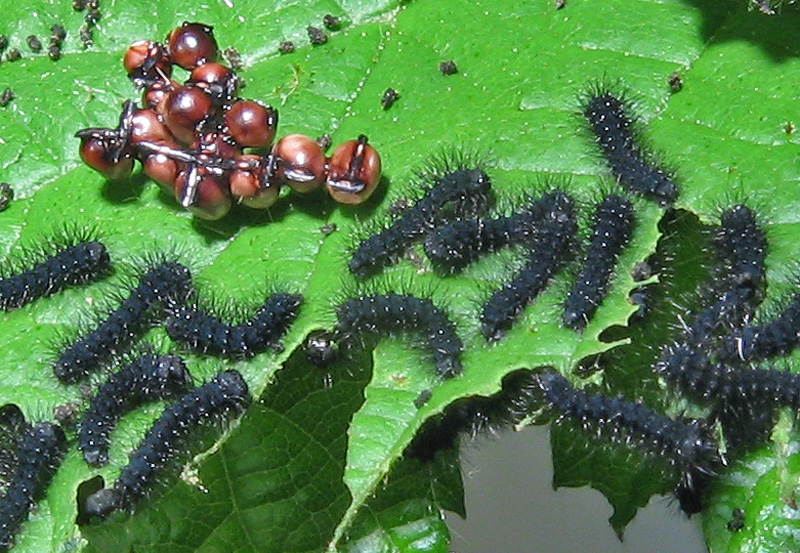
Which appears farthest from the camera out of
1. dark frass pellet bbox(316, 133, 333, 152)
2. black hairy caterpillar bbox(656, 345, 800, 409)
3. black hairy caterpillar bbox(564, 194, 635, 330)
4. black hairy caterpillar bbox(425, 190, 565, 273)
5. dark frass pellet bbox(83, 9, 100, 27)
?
dark frass pellet bbox(83, 9, 100, 27)

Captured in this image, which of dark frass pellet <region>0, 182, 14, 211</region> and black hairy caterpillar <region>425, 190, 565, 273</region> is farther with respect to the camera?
dark frass pellet <region>0, 182, 14, 211</region>

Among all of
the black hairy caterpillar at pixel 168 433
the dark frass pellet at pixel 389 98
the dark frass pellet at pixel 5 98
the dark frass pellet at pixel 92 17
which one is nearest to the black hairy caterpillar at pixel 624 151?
the dark frass pellet at pixel 389 98

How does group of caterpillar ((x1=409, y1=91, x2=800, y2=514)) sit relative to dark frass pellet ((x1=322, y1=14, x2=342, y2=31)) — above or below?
below

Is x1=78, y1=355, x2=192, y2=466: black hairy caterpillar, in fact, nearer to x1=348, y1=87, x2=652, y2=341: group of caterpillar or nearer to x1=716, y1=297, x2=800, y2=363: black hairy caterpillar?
x1=348, y1=87, x2=652, y2=341: group of caterpillar

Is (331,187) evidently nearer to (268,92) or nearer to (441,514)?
(268,92)

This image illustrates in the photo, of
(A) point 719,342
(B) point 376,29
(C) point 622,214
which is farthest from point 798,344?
(B) point 376,29

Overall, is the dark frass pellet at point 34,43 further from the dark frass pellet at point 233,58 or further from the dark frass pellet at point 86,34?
the dark frass pellet at point 233,58

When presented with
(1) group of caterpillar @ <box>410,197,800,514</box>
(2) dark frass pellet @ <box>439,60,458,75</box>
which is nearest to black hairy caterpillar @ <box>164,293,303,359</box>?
(1) group of caterpillar @ <box>410,197,800,514</box>
